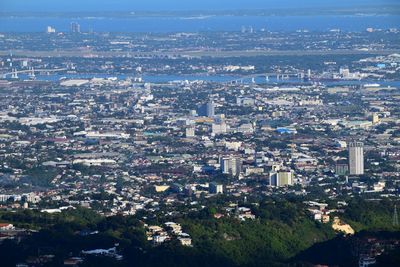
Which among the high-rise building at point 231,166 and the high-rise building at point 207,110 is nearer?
the high-rise building at point 231,166

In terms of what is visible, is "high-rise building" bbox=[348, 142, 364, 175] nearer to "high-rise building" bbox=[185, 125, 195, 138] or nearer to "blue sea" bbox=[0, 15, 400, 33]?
"high-rise building" bbox=[185, 125, 195, 138]

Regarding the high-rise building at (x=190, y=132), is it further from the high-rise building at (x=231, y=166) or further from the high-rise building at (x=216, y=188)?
the high-rise building at (x=216, y=188)

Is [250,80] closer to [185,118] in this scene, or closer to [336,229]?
[185,118]

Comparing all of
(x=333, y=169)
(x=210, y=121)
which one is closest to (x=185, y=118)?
(x=210, y=121)

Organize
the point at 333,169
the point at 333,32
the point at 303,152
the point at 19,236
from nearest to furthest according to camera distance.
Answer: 1. the point at 19,236
2. the point at 333,169
3. the point at 303,152
4. the point at 333,32

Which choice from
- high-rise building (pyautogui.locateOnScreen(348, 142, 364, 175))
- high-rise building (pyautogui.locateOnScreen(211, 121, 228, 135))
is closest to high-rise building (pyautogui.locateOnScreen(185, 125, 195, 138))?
high-rise building (pyautogui.locateOnScreen(211, 121, 228, 135))

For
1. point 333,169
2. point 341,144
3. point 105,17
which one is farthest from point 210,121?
point 105,17

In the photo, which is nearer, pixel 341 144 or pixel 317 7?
pixel 341 144

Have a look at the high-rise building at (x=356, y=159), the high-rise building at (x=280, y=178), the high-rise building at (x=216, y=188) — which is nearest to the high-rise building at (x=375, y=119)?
the high-rise building at (x=356, y=159)

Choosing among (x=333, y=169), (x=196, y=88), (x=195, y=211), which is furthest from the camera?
(x=196, y=88)
